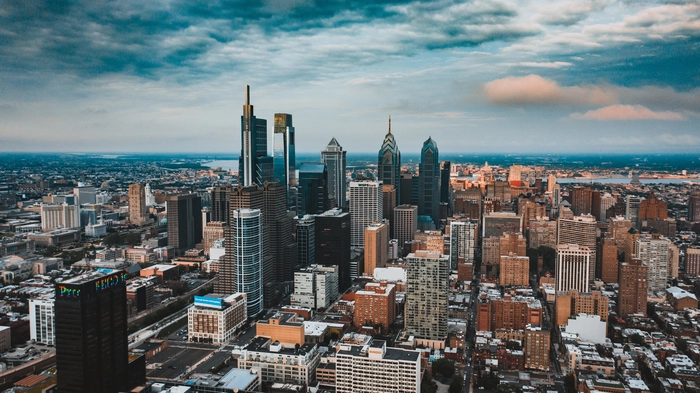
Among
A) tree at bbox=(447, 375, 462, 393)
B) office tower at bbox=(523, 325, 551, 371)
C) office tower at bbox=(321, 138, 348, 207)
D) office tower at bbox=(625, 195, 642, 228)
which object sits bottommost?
tree at bbox=(447, 375, 462, 393)

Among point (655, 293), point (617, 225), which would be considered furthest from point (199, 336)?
point (617, 225)

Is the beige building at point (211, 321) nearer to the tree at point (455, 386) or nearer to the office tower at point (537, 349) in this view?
the tree at point (455, 386)

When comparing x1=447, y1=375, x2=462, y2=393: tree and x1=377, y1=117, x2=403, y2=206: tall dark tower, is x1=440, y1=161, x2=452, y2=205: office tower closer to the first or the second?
x1=377, y1=117, x2=403, y2=206: tall dark tower

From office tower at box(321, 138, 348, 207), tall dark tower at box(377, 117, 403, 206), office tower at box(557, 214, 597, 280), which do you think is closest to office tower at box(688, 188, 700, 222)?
office tower at box(557, 214, 597, 280)

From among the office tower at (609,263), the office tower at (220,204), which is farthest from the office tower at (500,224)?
the office tower at (220,204)

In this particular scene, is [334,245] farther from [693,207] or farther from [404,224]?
[693,207]

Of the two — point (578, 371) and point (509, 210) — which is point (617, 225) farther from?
point (578, 371)
